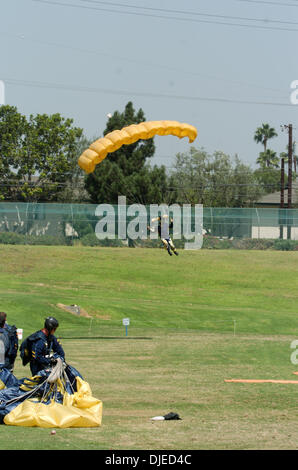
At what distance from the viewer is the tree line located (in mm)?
59531

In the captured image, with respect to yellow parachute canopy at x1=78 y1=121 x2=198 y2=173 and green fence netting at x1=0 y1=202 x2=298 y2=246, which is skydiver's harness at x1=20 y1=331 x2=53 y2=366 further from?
green fence netting at x1=0 y1=202 x2=298 y2=246

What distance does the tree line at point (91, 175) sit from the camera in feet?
195

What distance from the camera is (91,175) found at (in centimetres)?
6119

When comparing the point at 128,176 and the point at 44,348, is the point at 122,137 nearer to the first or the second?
the point at 44,348

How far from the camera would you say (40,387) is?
11.1 m

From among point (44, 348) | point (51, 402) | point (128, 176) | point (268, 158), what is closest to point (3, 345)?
point (44, 348)

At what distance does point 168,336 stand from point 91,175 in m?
34.7

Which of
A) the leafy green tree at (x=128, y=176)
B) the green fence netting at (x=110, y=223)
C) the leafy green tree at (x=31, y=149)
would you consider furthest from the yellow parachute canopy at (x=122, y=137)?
the leafy green tree at (x=31, y=149)

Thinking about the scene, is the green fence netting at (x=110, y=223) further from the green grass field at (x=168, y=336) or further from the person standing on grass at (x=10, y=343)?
the person standing on grass at (x=10, y=343)

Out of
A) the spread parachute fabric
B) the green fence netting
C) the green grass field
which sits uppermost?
the green fence netting

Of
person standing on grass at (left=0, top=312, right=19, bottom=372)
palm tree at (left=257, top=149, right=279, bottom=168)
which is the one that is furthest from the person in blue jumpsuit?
palm tree at (left=257, top=149, right=279, bottom=168)

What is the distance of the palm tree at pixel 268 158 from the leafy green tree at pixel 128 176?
7683 cm

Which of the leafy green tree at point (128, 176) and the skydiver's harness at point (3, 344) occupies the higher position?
the leafy green tree at point (128, 176)
